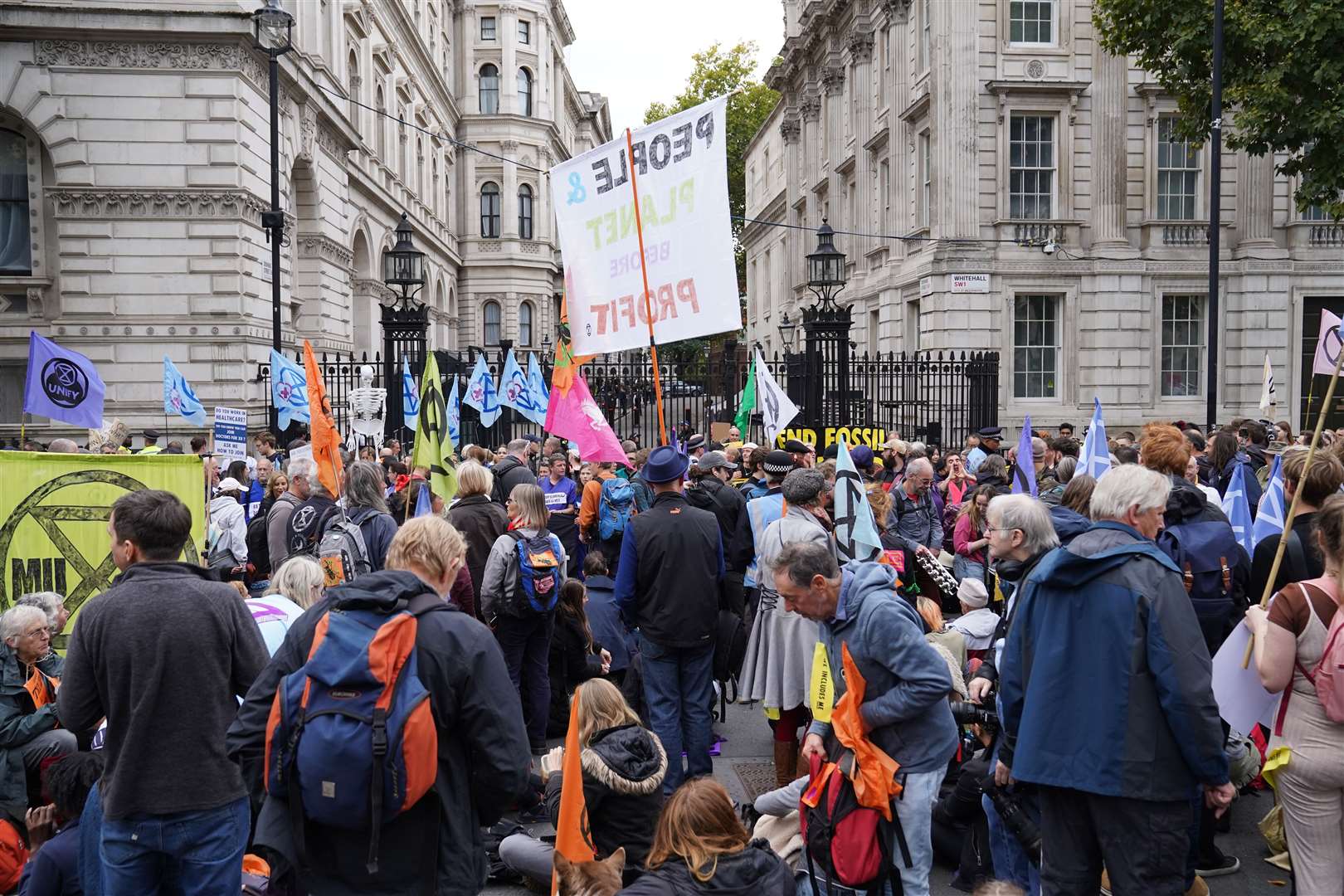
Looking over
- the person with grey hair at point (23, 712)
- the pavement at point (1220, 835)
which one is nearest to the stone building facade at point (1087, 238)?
the pavement at point (1220, 835)

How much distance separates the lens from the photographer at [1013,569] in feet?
15.8

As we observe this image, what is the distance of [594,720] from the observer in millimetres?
4766

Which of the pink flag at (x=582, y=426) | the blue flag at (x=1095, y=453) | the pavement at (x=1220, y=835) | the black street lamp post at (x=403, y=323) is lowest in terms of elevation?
the pavement at (x=1220, y=835)

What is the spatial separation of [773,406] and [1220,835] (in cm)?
690

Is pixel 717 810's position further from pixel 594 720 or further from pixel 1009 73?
pixel 1009 73

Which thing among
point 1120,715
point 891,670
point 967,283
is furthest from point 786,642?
point 967,283

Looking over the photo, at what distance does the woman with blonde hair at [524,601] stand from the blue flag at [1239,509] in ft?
15.6

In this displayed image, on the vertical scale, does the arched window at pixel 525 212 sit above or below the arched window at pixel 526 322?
above

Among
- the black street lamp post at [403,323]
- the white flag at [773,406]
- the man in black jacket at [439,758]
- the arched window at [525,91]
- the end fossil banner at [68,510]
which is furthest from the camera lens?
the arched window at [525,91]

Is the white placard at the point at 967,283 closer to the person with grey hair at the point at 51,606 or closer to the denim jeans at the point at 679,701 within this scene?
the denim jeans at the point at 679,701

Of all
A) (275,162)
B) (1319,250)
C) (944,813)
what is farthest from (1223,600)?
(1319,250)

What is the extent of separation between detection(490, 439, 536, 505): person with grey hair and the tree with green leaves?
1433 cm

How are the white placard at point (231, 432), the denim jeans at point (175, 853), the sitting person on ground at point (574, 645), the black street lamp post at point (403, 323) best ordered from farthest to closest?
the black street lamp post at point (403, 323), the white placard at point (231, 432), the sitting person on ground at point (574, 645), the denim jeans at point (175, 853)

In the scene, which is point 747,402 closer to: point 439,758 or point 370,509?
point 370,509
